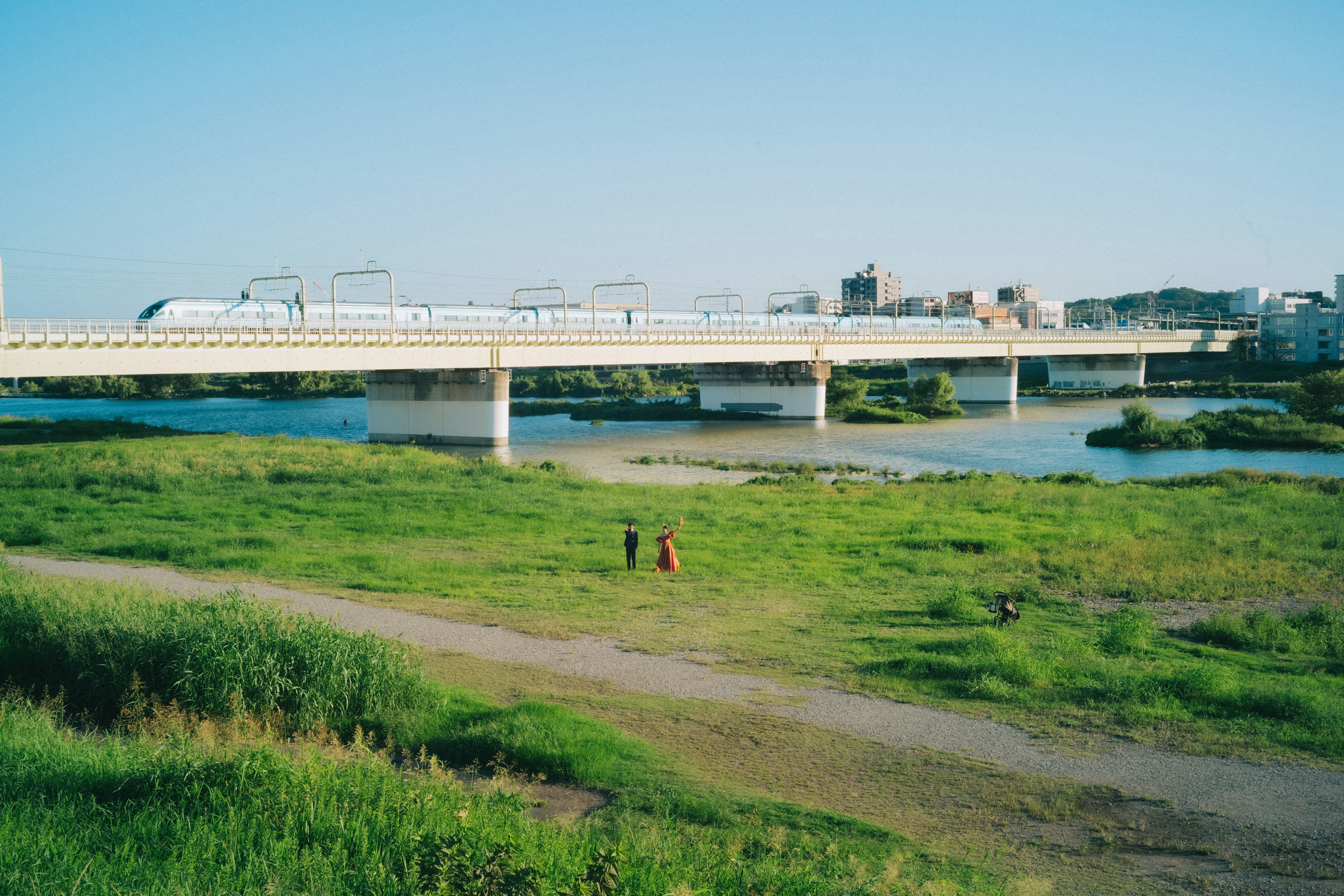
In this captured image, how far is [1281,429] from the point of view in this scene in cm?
6103

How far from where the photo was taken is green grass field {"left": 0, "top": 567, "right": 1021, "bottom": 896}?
757 centimetres

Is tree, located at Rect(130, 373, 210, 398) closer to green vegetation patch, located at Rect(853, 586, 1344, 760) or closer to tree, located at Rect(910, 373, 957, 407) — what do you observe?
tree, located at Rect(910, 373, 957, 407)

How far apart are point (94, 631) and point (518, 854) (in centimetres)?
942

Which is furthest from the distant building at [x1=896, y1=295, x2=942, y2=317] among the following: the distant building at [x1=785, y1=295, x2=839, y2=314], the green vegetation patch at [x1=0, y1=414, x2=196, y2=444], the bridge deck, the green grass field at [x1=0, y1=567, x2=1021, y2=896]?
the green grass field at [x1=0, y1=567, x2=1021, y2=896]

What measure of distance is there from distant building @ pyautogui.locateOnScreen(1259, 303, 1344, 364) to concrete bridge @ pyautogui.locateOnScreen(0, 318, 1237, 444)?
28.5 m

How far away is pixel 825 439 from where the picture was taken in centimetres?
7031

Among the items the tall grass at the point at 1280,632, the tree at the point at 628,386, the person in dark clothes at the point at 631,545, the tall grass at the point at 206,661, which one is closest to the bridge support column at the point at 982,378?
the tree at the point at 628,386

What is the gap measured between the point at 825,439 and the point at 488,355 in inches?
969

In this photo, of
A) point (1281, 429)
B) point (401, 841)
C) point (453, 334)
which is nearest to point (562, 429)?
point (453, 334)

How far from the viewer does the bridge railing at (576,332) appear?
44875 millimetres

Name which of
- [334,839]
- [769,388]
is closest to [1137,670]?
[334,839]

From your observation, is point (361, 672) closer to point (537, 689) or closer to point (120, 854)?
point (537, 689)

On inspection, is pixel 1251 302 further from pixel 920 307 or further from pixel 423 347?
pixel 423 347

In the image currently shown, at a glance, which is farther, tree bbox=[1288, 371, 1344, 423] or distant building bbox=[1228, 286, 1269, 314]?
distant building bbox=[1228, 286, 1269, 314]
